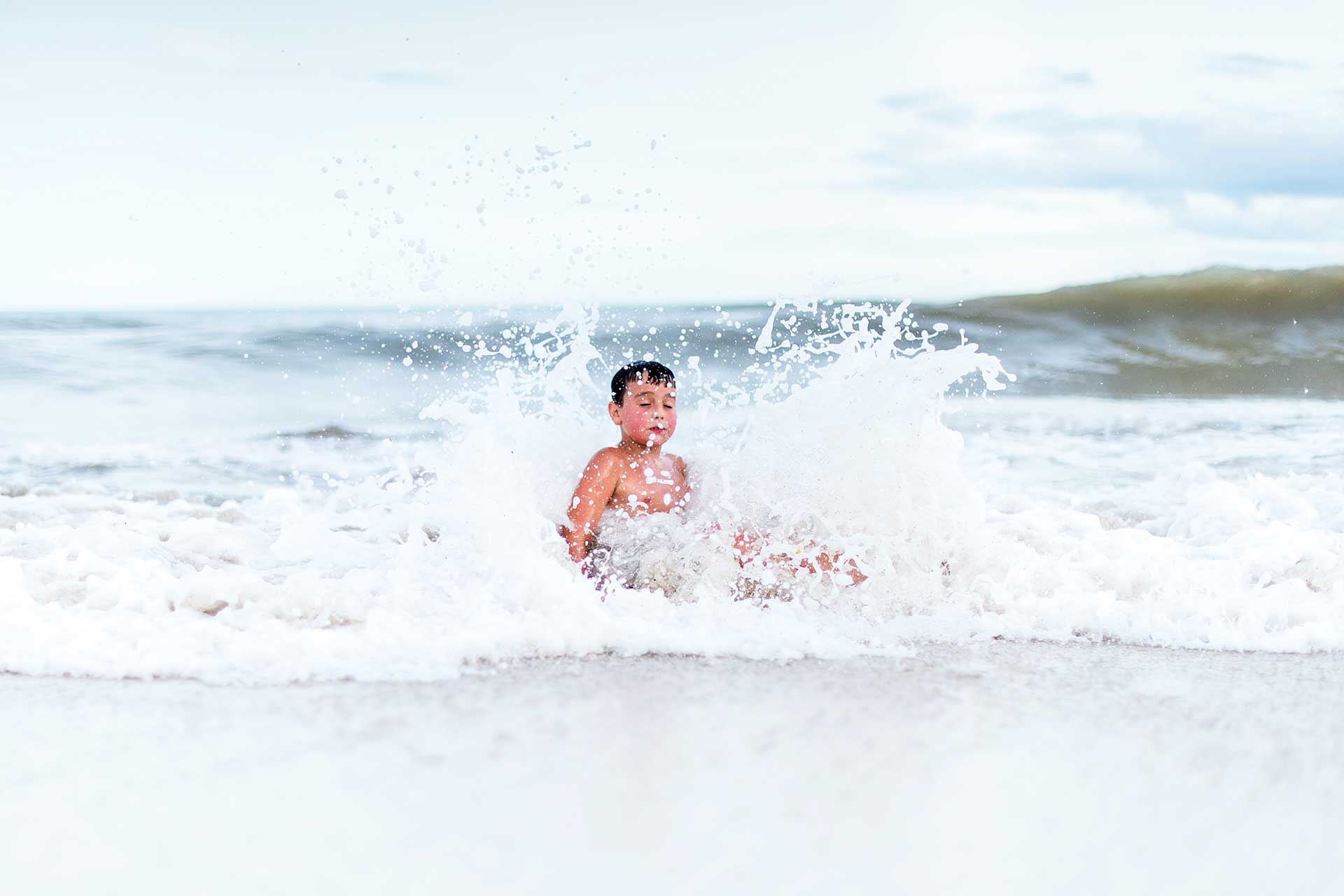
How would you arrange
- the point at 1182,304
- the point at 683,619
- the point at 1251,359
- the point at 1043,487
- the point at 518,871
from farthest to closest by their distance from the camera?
the point at 1182,304 < the point at 1251,359 < the point at 1043,487 < the point at 683,619 < the point at 518,871

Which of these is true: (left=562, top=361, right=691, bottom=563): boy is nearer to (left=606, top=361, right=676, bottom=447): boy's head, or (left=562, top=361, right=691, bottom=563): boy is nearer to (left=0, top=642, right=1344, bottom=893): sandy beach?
(left=606, top=361, right=676, bottom=447): boy's head

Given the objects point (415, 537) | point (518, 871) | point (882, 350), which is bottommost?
point (518, 871)

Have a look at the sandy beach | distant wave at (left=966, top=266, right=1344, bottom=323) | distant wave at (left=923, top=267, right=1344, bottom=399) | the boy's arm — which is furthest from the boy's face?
distant wave at (left=966, top=266, right=1344, bottom=323)

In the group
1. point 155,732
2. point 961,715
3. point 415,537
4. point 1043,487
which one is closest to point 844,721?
point 961,715

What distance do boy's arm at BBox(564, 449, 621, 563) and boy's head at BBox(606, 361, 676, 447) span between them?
128 millimetres

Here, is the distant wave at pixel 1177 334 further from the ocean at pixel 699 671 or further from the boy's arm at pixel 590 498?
Answer: the boy's arm at pixel 590 498

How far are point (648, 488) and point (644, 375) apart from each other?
410 millimetres

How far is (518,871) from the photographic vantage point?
2150mm

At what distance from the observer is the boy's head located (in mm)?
4391

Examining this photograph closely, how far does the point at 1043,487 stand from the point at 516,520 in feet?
12.2

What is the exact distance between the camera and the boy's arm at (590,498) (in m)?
4.29

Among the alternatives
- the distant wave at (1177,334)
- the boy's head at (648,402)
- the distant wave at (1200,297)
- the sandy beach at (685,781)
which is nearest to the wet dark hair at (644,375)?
the boy's head at (648,402)

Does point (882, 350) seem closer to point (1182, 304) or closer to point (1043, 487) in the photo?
point (1043, 487)

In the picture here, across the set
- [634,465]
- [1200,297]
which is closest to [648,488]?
[634,465]
